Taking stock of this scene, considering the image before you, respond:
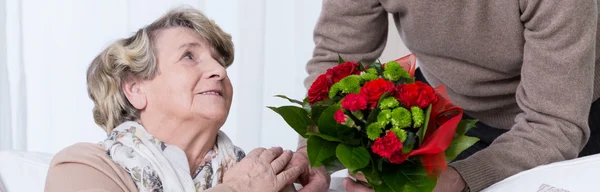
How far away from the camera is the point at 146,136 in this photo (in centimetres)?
196

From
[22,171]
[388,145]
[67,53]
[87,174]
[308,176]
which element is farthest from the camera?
[67,53]

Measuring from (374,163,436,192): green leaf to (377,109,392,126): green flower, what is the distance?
146 millimetres

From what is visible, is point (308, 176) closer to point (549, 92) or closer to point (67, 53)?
point (549, 92)

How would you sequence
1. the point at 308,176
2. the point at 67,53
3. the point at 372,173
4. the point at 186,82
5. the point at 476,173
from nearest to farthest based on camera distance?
1. the point at 372,173
2. the point at 476,173
3. the point at 186,82
4. the point at 308,176
5. the point at 67,53

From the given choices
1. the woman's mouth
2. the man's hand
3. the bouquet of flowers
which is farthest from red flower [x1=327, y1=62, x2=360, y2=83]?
the woman's mouth

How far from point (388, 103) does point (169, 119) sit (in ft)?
2.42

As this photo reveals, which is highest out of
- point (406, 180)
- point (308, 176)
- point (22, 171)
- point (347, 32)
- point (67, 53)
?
point (347, 32)

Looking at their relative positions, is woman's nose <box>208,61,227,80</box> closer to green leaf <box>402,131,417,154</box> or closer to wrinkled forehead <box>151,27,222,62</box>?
wrinkled forehead <box>151,27,222,62</box>

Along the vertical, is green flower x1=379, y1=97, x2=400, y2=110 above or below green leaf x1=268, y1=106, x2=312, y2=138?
above

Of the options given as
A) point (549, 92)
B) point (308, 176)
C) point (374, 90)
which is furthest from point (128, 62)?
point (549, 92)

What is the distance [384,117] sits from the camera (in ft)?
4.82

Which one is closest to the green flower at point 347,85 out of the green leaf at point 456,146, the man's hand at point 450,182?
the green leaf at point 456,146

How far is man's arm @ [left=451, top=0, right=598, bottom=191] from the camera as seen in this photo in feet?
6.12

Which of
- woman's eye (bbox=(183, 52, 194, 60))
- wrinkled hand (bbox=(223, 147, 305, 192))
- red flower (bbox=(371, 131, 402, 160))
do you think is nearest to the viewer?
red flower (bbox=(371, 131, 402, 160))
